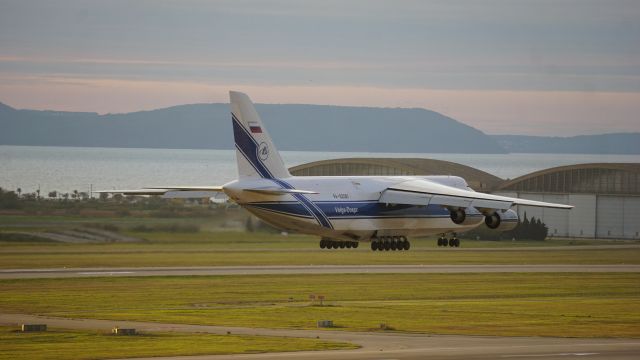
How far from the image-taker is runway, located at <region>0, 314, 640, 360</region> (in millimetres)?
42188

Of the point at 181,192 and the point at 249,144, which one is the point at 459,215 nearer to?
the point at 249,144

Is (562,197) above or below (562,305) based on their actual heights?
above

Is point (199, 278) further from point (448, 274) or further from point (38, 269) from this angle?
point (448, 274)

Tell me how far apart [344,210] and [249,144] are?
7.04 meters

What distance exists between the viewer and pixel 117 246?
94688 mm

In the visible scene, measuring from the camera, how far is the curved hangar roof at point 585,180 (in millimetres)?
112000

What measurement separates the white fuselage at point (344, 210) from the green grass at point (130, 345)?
62.5 feet

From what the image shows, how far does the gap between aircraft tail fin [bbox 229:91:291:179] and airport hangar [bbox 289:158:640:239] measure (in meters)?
43.2

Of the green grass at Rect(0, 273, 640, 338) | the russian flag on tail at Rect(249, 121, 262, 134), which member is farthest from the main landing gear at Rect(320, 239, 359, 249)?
the russian flag on tail at Rect(249, 121, 262, 134)

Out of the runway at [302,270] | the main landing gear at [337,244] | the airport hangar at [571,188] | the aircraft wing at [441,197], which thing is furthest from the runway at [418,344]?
the airport hangar at [571,188]

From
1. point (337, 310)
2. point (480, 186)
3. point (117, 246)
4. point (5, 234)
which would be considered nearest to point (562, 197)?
point (480, 186)

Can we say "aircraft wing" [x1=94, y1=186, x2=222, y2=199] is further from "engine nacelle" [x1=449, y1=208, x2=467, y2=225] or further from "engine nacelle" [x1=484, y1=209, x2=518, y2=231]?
"engine nacelle" [x1=484, y1=209, x2=518, y2=231]

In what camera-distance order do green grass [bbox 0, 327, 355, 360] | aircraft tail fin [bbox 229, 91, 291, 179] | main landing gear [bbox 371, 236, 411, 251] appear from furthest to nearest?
main landing gear [bbox 371, 236, 411, 251] < aircraft tail fin [bbox 229, 91, 291, 179] < green grass [bbox 0, 327, 355, 360]

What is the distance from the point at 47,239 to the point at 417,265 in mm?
30766
